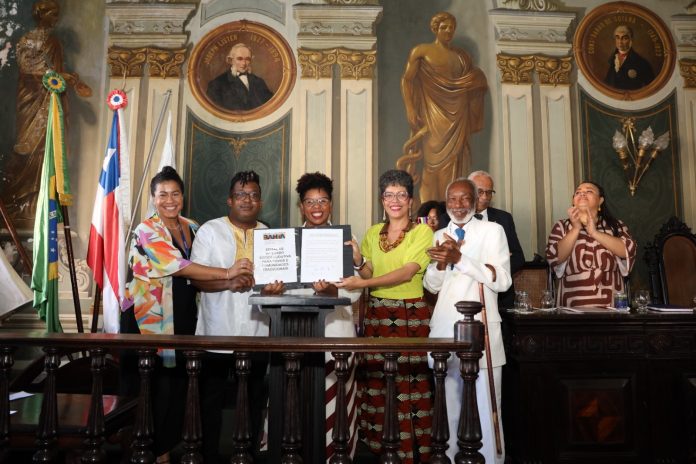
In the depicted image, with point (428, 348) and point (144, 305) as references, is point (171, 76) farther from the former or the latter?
point (428, 348)

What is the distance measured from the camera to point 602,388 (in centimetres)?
346

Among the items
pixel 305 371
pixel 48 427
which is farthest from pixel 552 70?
pixel 48 427

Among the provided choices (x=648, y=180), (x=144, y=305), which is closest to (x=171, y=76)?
(x=144, y=305)

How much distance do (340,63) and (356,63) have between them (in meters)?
0.16

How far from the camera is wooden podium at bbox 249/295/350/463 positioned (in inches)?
99.6

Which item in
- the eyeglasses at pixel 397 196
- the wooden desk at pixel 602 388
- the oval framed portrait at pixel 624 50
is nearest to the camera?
the eyeglasses at pixel 397 196

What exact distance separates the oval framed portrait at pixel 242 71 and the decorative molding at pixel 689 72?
405cm

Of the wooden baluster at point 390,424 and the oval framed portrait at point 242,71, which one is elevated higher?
the oval framed portrait at point 242,71

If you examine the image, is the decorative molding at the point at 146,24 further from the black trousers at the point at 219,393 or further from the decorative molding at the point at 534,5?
the black trousers at the point at 219,393

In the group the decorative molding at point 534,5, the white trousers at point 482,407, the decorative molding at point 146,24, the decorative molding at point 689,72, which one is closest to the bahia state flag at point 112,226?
the decorative molding at point 146,24

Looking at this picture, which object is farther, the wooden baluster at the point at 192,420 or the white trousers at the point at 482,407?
the white trousers at the point at 482,407

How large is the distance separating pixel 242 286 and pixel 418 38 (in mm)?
3559

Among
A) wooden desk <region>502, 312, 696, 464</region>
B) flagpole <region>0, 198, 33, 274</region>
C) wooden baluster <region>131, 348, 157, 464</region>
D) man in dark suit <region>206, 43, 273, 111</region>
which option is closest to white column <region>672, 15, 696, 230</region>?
wooden desk <region>502, 312, 696, 464</region>

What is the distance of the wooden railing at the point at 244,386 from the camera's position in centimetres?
211
